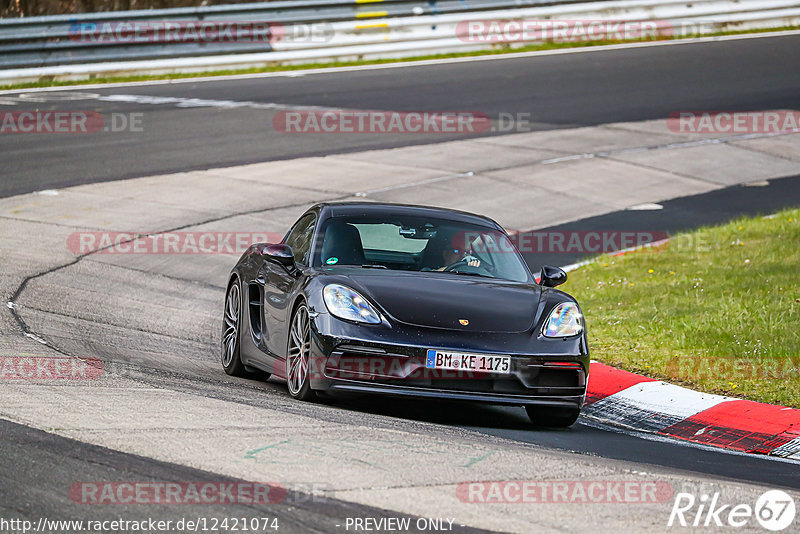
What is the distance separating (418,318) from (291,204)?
890cm

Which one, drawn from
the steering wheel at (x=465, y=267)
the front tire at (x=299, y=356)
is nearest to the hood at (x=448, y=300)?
the steering wheel at (x=465, y=267)

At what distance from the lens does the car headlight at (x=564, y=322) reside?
7.50 meters

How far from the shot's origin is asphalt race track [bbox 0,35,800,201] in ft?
59.8

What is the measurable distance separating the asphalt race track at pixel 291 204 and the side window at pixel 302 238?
95cm

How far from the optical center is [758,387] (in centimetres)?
843

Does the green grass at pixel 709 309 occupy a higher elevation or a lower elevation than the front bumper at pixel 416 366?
lower

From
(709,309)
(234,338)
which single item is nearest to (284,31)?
(709,309)

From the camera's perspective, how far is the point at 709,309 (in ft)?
34.8

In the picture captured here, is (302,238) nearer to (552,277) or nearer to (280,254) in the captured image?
(280,254)

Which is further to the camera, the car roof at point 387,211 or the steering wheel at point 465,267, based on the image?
the car roof at point 387,211

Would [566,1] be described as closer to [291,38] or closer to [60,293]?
[291,38]

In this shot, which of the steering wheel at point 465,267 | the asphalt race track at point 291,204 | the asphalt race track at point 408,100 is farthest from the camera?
the asphalt race track at point 408,100

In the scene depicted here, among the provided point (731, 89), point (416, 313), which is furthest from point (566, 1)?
point (416, 313)

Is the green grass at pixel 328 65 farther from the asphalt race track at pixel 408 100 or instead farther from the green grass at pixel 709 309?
the green grass at pixel 709 309
